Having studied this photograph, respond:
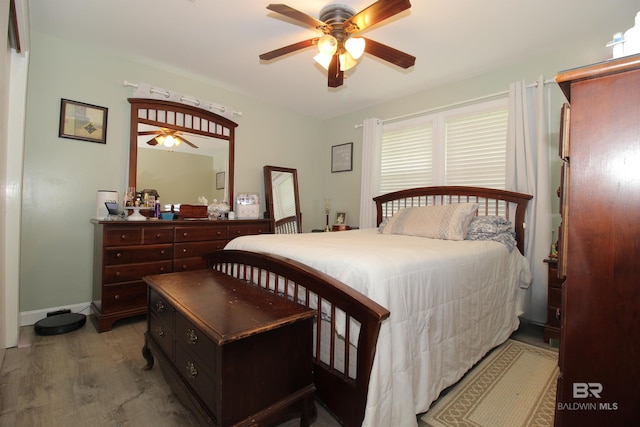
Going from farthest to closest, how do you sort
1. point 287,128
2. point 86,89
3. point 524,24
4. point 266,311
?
point 287,128
point 86,89
point 524,24
point 266,311

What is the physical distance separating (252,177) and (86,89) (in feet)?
6.36

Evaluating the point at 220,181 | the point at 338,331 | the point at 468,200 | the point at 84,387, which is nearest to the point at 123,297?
the point at 84,387

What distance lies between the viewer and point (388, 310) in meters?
1.28

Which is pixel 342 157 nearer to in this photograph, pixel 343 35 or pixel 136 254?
pixel 343 35

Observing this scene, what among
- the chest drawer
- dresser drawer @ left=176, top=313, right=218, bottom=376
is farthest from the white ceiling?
the chest drawer

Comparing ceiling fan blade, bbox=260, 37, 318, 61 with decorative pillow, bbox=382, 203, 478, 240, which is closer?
ceiling fan blade, bbox=260, 37, 318, 61

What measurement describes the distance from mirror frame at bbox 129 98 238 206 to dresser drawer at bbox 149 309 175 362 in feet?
5.89

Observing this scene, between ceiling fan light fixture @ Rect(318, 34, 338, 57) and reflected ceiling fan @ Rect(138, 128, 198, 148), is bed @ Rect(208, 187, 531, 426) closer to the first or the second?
ceiling fan light fixture @ Rect(318, 34, 338, 57)

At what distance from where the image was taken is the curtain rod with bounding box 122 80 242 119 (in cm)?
310

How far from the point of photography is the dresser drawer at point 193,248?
295 cm

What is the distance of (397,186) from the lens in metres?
3.91

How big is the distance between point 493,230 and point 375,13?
1.89 meters

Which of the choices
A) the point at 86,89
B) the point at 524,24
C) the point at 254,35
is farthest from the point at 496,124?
the point at 86,89

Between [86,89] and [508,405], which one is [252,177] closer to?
[86,89]
